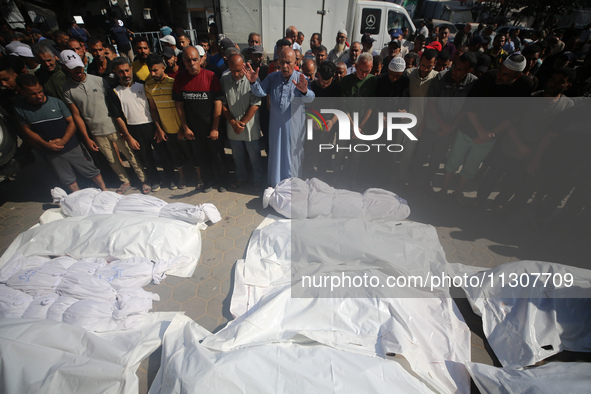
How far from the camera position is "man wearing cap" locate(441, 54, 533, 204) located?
2.94 meters

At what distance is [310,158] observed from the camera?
164 inches

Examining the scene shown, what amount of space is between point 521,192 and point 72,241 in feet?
17.3

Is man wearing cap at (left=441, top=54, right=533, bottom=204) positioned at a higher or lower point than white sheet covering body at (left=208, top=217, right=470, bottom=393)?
higher

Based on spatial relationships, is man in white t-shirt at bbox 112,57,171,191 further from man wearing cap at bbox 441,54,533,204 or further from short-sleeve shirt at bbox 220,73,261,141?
man wearing cap at bbox 441,54,533,204

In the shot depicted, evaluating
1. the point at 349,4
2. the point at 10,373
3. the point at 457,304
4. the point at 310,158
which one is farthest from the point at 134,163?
the point at 349,4

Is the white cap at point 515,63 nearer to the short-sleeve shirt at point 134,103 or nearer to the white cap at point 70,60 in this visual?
the short-sleeve shirt at point 134,103

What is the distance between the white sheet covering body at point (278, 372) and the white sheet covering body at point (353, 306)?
133mm

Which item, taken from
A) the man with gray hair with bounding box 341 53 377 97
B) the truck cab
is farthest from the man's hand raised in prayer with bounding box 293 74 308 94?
the truck cab

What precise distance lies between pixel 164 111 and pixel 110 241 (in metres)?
1.72

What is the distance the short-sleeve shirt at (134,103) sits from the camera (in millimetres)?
3379

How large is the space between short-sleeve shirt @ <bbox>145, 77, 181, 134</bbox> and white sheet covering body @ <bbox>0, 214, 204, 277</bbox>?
1333 millimetres

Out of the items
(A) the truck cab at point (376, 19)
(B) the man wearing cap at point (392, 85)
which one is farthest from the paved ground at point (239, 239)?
(A) the truck cab at point (376, 19)

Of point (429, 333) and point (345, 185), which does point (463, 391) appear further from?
point (345, 185)

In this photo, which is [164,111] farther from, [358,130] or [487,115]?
[487,115]
